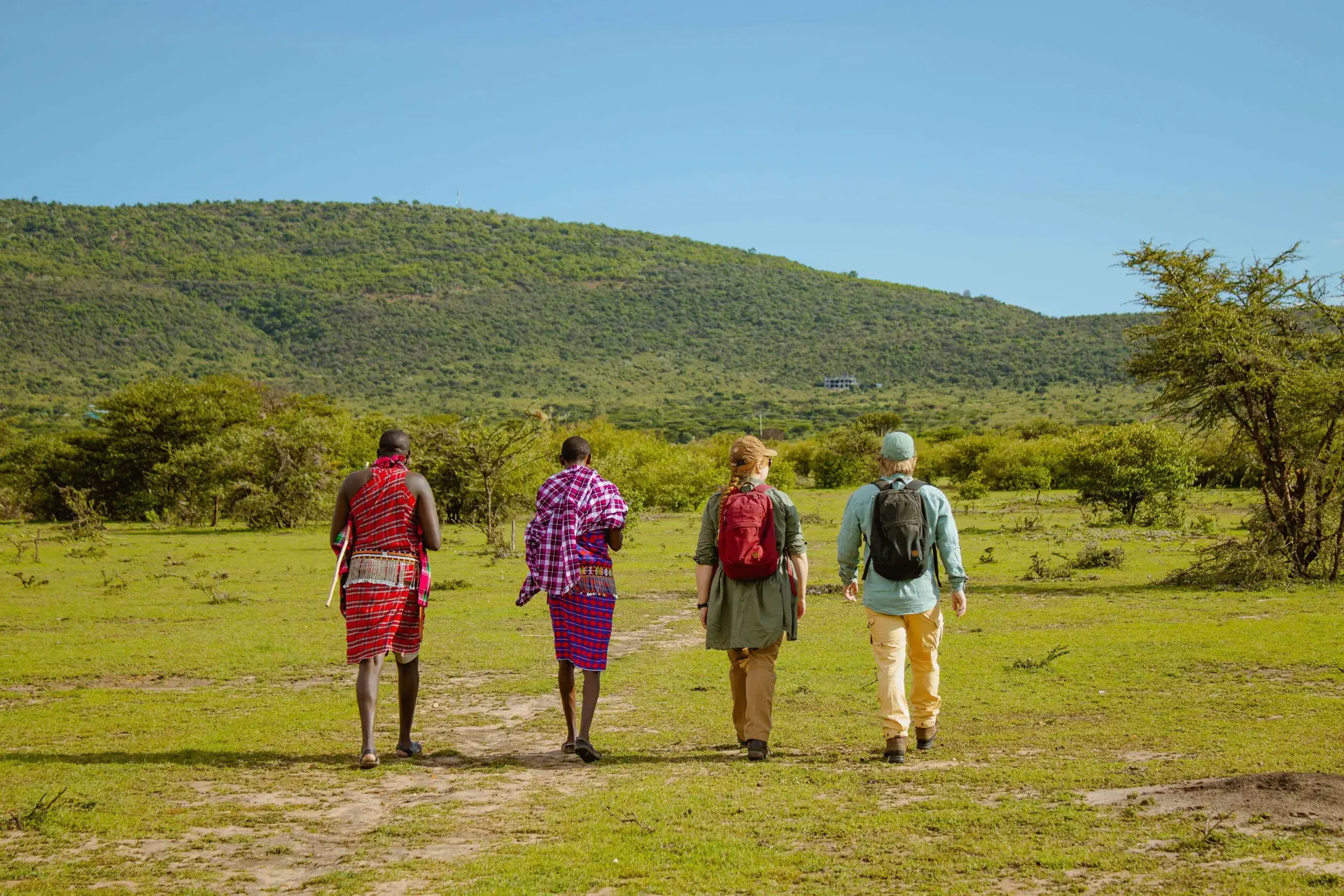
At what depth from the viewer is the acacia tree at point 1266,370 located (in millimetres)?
17656

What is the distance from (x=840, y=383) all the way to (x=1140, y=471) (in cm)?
9550

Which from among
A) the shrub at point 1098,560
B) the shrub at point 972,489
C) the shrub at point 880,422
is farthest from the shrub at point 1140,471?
the shrub at point 880,422

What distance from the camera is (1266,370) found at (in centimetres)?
1756

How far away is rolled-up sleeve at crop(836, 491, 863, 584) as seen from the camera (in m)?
7.80

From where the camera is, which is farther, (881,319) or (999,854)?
(881,319)

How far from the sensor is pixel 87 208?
17150 centimetres

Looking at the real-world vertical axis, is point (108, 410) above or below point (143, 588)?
above

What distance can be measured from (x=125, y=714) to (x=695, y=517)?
33.6 metres

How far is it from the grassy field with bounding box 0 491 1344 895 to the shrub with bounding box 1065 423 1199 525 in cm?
1687

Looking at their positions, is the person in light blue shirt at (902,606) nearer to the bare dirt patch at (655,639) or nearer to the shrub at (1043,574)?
the bare dirt patch at (655,639)

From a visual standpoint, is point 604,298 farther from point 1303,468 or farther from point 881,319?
point 1303,468

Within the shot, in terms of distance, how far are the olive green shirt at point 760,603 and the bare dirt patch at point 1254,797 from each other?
2.24 metres

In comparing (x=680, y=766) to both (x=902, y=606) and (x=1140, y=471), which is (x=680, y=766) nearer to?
(x=902, y=606)

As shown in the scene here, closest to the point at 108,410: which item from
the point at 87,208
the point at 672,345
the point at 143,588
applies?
the point at 143,588
